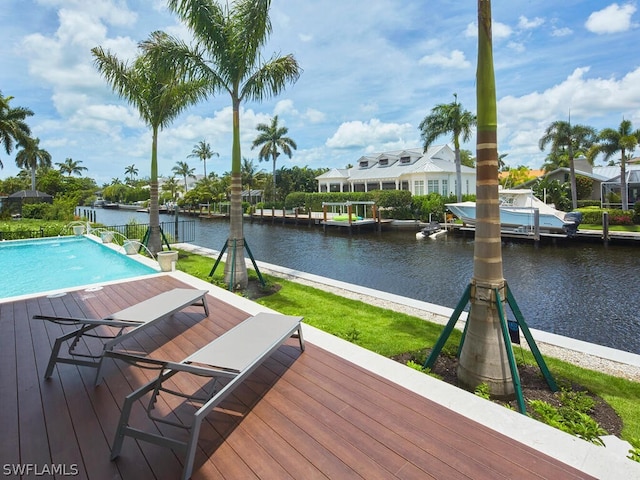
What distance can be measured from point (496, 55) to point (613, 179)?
3628 centimetres

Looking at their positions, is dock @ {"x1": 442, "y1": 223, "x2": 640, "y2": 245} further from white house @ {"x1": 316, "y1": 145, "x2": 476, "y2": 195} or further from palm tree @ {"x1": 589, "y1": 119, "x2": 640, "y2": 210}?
white house @ {"x1": 316, "y1": 145, "x2": 476, "y2": 195}

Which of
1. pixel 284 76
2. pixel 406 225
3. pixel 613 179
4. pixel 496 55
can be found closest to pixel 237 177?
pixel 284 76

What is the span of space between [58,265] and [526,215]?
23.5 meters

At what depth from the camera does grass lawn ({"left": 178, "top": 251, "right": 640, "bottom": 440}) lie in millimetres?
4039

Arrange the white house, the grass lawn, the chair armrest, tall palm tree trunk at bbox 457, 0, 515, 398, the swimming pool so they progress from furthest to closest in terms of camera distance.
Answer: the white house
the swimming pool
the grass lawn
tall palm tree trunk at bbox 457, 0, 515, 398
the chair armrest

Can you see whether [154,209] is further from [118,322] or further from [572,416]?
[572,416]

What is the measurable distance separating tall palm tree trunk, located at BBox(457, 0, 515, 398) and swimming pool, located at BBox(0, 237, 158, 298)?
8275 millimetres

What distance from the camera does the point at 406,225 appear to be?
1133 inches

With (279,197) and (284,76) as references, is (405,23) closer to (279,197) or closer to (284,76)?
(284,76)

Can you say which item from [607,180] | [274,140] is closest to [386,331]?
[607,180]

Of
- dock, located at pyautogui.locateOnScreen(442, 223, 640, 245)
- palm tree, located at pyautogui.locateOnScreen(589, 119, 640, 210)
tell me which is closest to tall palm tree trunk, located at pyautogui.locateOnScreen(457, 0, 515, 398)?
dock, located at pyautogui.locateOnScreen(442, 223, 640, 245)

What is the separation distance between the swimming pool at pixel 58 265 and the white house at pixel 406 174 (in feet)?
97.8

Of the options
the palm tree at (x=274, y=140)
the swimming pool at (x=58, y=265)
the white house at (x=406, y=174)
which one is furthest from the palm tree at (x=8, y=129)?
the white house at (x=406, y=174)

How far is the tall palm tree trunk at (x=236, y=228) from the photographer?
8.90 meters
